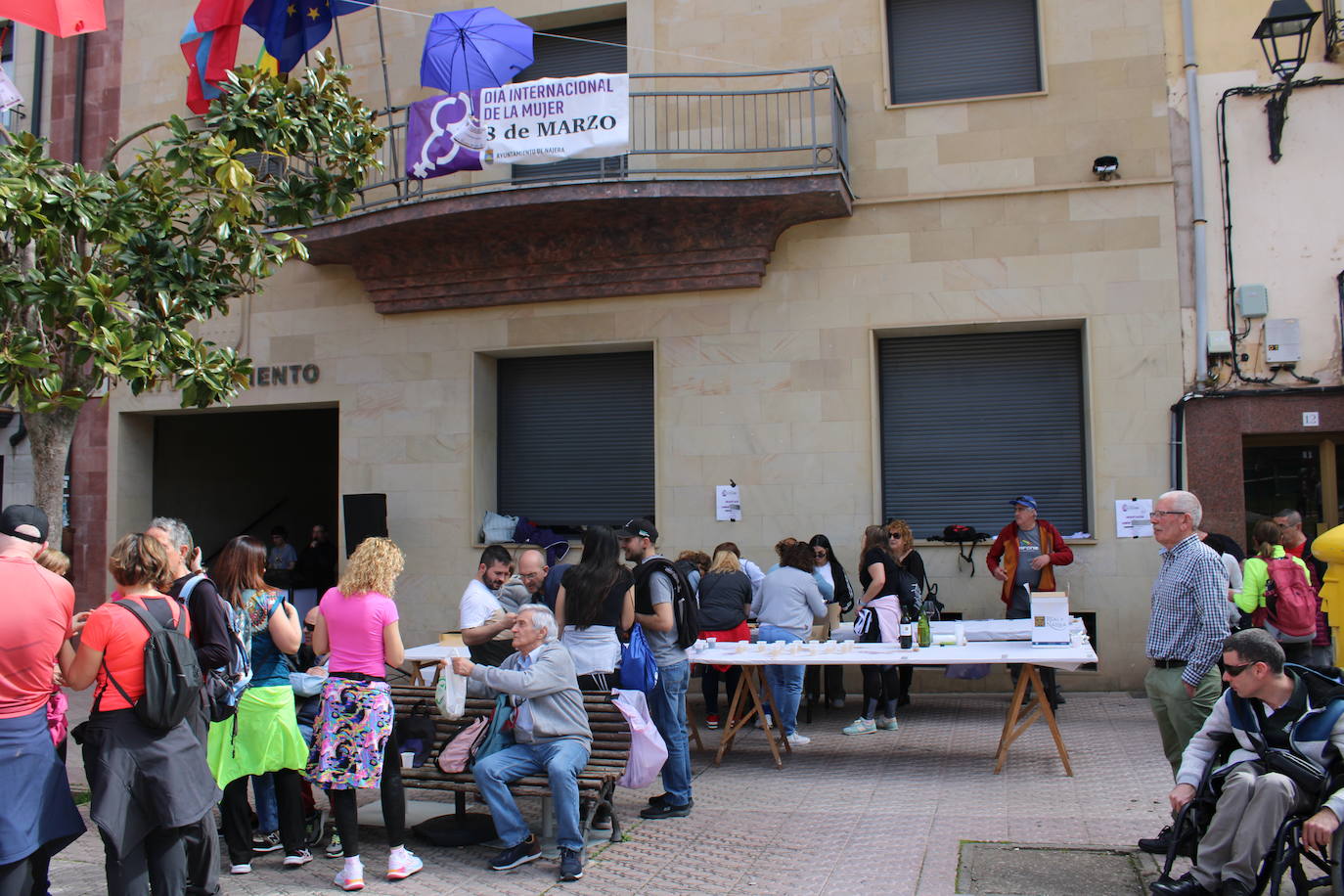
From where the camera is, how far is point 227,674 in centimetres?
559

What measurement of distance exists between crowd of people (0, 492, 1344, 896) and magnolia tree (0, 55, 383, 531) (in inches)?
52.8

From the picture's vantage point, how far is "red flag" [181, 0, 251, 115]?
11.7 meters

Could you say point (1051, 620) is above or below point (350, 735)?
above

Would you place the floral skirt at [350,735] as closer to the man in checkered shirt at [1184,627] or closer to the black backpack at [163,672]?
the black backpack at [163,672]

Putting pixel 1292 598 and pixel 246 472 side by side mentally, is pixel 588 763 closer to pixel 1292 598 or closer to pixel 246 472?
pixel 1292 598

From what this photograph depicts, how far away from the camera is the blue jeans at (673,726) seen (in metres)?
6.80

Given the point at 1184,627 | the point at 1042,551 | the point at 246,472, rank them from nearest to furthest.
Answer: the point at 1184,627
the point at 1042,551
the point at 246,472

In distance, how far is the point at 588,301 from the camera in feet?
40.2

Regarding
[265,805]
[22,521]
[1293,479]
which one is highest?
[1293,479]

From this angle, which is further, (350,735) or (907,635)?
(907,635)

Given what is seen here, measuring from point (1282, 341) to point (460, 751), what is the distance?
8423mm

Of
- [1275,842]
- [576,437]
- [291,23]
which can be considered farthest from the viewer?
[576,437]

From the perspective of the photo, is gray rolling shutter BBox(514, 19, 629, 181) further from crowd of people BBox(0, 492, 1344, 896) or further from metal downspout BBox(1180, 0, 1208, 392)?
crowd of people BBox(0, 492, 1344, 896)

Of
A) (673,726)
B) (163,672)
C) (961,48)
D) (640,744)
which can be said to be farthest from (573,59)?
(163,672)
